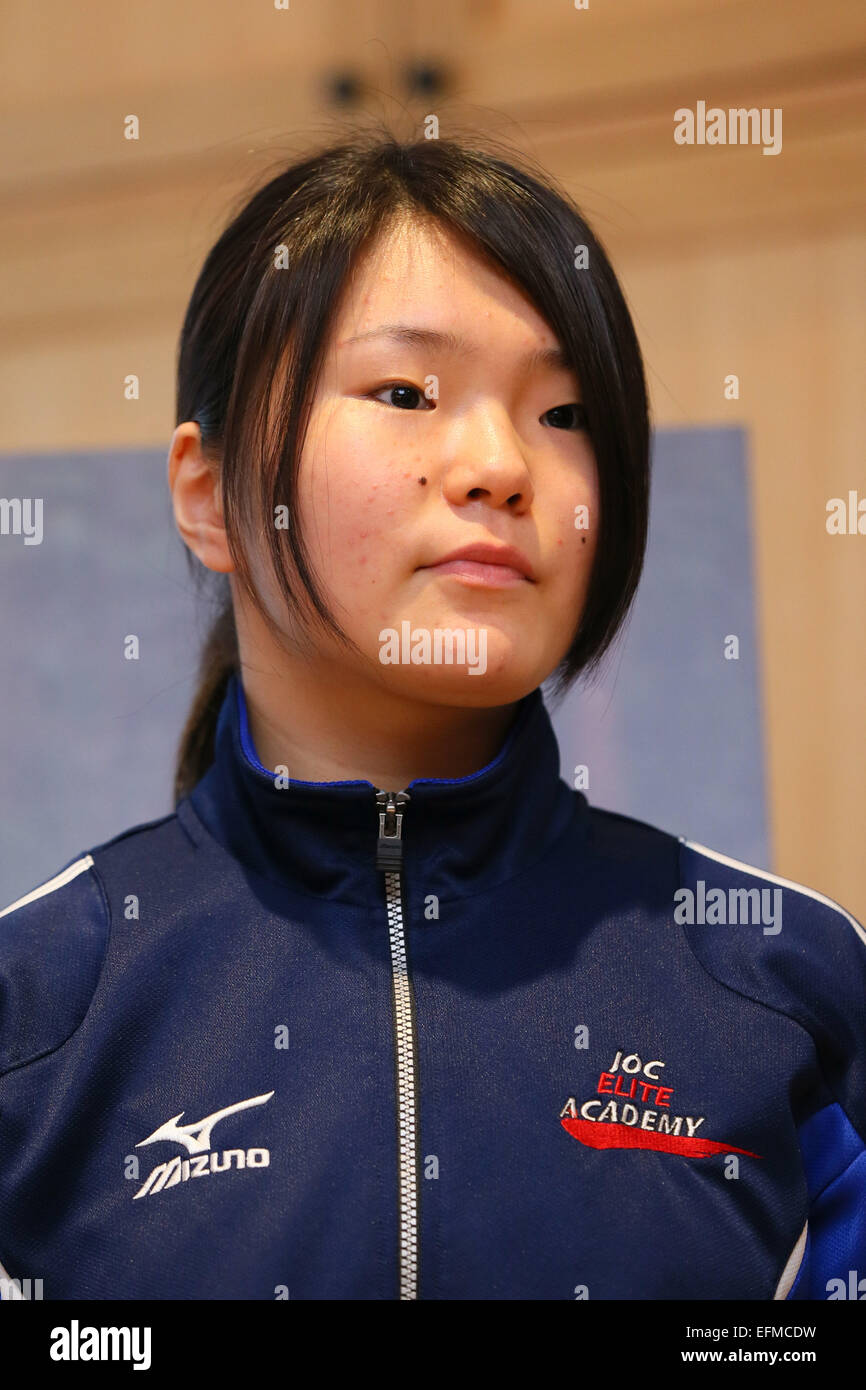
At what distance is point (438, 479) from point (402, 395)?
50 mm

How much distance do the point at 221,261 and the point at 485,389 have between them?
0.67 feet

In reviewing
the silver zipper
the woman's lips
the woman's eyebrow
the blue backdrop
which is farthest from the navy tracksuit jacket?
the blue backdrop

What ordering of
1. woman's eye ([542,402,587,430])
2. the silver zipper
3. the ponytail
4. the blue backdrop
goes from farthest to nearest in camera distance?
the blue backdrop
the ponytail
woman's eye ([542,402,587,430])
the silver zipper

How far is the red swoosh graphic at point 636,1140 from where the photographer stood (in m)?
0.69

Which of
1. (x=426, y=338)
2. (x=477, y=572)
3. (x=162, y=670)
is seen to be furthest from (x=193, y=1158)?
(x=162, y=670)

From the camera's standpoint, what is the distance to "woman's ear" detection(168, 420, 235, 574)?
83 cm

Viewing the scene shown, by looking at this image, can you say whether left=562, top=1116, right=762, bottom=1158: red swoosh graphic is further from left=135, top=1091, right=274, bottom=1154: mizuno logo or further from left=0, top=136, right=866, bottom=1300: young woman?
left=135, top=1091, right=274, bottom=1154: mizuno logo

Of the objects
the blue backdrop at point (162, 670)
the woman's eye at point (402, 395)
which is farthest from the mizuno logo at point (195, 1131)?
the blue backdrop at point (162, 670)

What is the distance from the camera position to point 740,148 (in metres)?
Result: 1.29

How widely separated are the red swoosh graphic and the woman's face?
0.22 meters

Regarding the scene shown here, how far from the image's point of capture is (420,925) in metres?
0.73

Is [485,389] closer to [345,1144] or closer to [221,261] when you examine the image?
[221,261]

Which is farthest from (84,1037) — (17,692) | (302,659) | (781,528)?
(781,528)

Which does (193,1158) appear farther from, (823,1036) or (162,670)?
(162,670)
